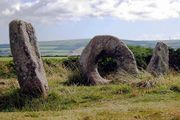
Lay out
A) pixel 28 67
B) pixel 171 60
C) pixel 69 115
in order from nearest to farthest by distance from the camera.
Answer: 1. pixel 69 115
2. pixel 28 67
3. pixel 171 60

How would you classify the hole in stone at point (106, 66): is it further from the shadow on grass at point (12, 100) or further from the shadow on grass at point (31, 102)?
the shadow on grass at point (12, 100)

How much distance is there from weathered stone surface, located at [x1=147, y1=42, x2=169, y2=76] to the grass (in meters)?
9.21

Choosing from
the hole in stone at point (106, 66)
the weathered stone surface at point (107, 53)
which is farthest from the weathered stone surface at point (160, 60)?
the weathered stone surface at point (107, 53)

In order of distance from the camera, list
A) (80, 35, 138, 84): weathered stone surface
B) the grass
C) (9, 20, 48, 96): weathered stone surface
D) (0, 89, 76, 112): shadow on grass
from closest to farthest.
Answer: the grass < (0, 89, 76, 112): shadow on grass < (9, 20, 48, 96): weathered stone surface < (80, 35, 138, 84): weathered stone surface

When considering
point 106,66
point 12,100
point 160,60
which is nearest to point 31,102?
point 12,100

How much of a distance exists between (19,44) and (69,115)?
590cm

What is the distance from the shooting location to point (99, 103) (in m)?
17.9

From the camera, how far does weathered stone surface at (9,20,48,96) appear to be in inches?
760

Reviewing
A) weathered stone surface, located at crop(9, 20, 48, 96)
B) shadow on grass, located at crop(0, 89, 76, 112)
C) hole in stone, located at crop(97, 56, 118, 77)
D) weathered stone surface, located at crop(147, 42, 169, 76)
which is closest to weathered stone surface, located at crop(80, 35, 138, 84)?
hole in stone, located at crop(97, 56, 118, 77)

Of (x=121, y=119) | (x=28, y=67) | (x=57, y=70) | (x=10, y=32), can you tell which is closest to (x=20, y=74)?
(x=28, y=67)

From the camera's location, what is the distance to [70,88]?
811 inches

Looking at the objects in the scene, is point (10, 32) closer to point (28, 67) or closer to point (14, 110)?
point (28, 67)

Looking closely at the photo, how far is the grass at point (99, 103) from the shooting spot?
14562 millimetres

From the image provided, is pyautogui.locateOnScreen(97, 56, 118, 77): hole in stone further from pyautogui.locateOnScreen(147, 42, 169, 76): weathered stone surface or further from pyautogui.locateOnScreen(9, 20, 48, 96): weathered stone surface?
pyautogui.locateOnScreen(9, 20, 48, 96): weathered stone surface
